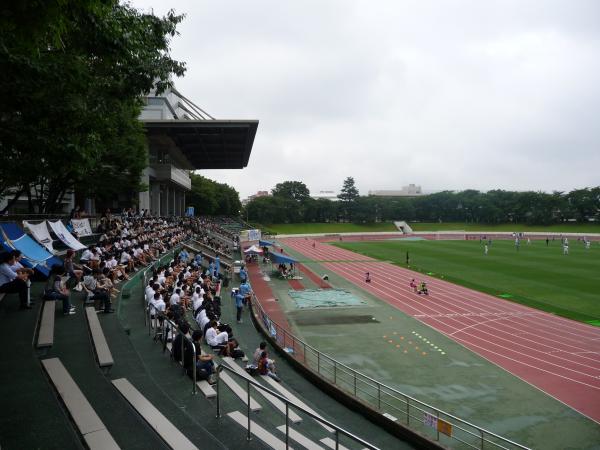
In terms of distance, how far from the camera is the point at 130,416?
5.75 meters

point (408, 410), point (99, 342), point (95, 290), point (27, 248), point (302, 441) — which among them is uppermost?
point (27, 248)

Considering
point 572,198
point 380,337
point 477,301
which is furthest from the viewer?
point 572,198

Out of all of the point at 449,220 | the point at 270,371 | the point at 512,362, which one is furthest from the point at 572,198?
the point at 270,371

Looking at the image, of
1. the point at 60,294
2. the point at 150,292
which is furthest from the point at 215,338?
the point at 60,294

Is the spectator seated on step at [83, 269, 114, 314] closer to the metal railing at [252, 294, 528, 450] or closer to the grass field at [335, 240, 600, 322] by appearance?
the metal railing at [252, 294, 528, 450]

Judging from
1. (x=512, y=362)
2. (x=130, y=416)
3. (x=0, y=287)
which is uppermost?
(x=0, y=287)

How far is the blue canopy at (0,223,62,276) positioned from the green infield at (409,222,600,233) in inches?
4171

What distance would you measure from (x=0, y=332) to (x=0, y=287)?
3.58ft

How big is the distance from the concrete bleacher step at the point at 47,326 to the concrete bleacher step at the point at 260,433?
351 centimetres

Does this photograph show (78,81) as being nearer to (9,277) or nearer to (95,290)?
(9,277)

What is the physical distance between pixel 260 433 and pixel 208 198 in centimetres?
8616

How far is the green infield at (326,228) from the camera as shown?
100725mm

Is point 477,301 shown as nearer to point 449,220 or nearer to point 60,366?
point 60,366

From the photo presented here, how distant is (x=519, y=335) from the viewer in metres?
17.5
